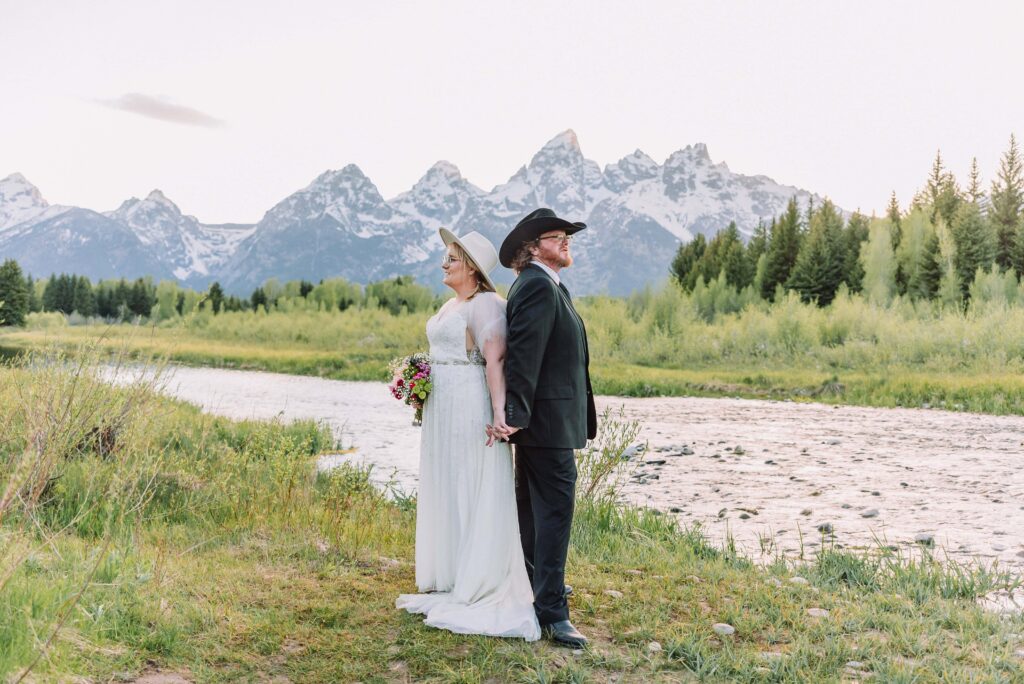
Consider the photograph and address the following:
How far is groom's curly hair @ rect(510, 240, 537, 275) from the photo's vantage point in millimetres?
4633

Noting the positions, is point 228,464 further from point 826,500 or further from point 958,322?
point 958,322

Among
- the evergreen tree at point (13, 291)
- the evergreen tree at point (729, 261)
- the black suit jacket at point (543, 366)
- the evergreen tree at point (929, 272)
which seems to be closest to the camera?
the black suit jacket at point (543, 366)

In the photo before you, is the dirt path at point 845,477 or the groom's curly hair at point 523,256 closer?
the groom's curly hair at point 523,256

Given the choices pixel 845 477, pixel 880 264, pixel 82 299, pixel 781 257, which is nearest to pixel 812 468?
pixel 845 477

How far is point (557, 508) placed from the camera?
179 inches

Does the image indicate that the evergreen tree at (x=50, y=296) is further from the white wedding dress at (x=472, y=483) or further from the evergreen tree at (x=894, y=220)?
the white wedding dress at (x=472, y=483)

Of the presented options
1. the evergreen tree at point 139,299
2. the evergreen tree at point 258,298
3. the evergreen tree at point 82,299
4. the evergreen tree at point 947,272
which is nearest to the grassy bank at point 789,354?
the evergreen tree at point 947,272

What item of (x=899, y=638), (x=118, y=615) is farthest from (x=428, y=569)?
(x=899, y=638)

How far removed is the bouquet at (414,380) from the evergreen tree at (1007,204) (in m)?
46.0

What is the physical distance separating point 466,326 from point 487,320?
0.47 ft

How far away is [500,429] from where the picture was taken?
14.8ft

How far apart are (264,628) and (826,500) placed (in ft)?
24.6

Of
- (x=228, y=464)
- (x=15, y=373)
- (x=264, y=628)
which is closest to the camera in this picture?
(x=264, y=628)

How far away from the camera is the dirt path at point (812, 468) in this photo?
8.42m
